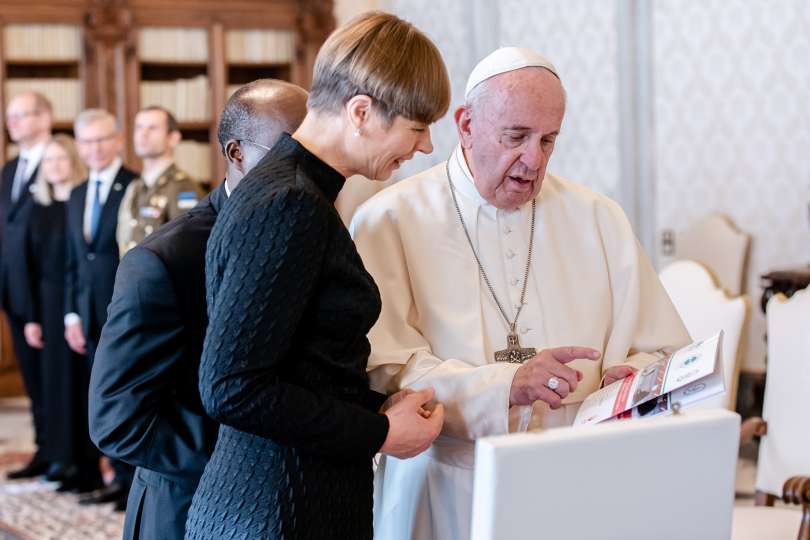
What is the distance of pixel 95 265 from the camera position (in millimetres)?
5254

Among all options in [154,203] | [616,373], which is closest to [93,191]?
[154,203]

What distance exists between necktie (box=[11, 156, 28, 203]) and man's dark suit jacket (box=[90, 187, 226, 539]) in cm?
447

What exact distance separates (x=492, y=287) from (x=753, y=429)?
117cm

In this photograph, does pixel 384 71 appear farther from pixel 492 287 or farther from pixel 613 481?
pixel 492 287

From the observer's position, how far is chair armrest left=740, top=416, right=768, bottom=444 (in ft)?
10.4

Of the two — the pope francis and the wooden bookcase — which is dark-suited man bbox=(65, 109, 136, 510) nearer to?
the wooden bookcase

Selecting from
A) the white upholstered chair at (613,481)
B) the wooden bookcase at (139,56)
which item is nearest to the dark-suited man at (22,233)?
the wooden bookcase at (139,56)

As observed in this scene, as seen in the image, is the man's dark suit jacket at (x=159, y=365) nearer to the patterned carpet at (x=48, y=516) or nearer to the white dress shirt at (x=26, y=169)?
the patterned carpet at (x=48, y=516)

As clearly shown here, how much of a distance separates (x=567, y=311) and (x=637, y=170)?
4451 mm

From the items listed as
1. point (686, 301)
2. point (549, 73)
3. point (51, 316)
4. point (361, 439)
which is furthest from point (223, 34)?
point (361, 439)

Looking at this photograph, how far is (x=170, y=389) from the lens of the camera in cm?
206

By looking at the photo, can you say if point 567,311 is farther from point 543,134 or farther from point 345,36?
point 345,36

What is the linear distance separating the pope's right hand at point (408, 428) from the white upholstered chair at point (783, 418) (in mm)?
1421

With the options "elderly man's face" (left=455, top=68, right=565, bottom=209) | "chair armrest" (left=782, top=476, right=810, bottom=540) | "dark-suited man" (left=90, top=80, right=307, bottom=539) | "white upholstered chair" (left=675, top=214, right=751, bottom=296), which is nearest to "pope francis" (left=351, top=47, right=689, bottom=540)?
"elderly man's face" (left=455, top=68, right=565, bottom=209)
